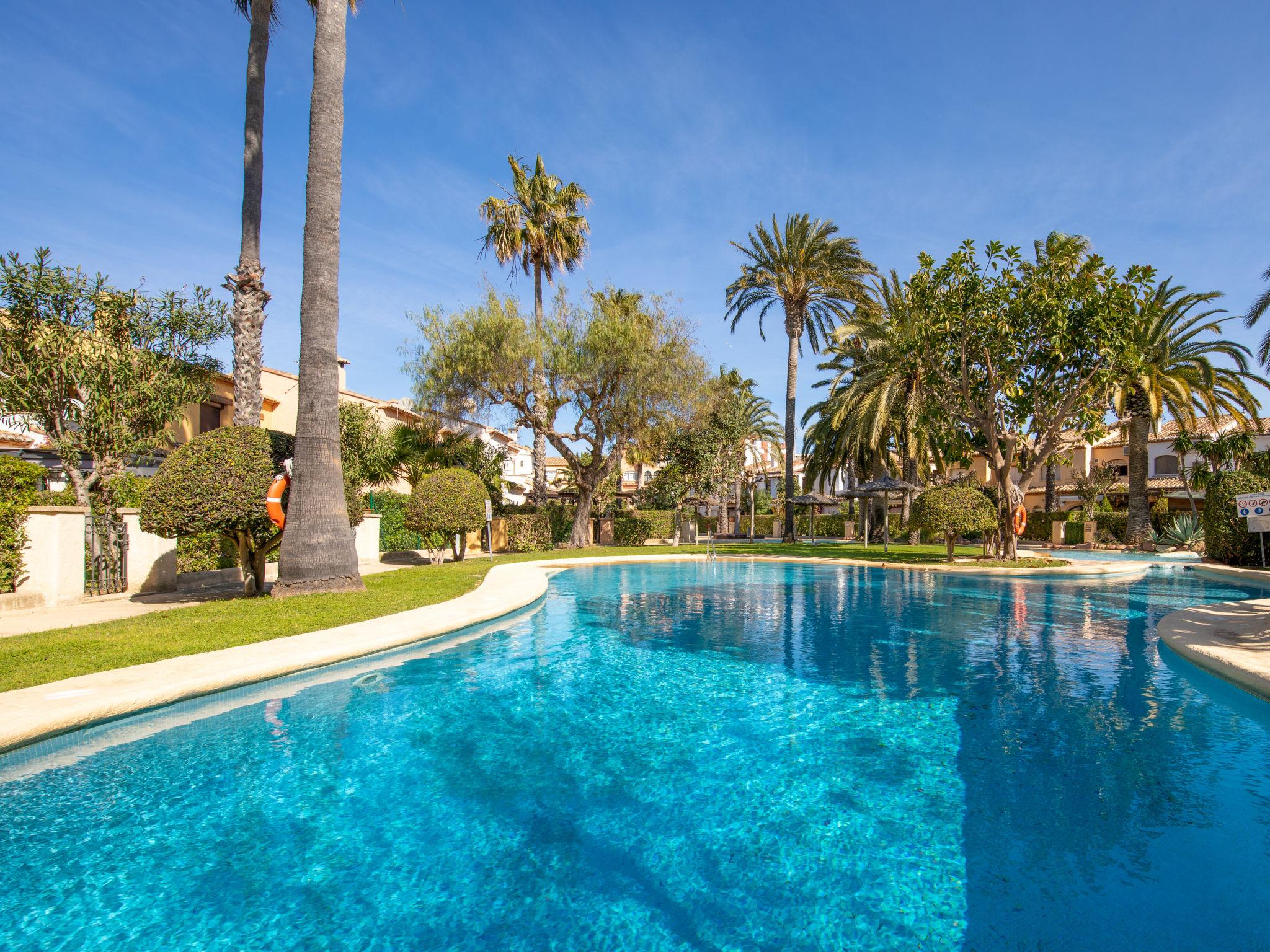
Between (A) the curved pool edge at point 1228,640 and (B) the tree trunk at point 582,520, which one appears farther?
(B) the tree trunk at point 582,520

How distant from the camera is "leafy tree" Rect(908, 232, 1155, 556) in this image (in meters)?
17.4

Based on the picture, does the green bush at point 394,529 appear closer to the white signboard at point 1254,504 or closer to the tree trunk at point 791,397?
the tree trunk at point 791,397

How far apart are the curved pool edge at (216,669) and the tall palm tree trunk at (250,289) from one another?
624 centimetres

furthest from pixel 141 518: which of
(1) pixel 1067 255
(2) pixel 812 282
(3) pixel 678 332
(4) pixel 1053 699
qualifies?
(2) pixel 812 282

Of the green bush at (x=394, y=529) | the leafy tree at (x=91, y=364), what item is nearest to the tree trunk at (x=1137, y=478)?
the green bush at (x=394, y=529)

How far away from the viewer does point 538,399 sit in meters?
25.3

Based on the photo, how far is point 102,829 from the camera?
3.91 metres

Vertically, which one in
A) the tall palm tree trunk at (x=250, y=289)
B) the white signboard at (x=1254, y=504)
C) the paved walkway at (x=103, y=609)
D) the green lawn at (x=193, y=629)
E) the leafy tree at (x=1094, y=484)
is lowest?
the paved walkway at (x=103, y=609)

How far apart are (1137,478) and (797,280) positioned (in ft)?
57.5

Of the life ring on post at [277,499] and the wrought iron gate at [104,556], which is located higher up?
the life ring on post at [277,499]

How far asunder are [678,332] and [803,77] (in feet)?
37.3

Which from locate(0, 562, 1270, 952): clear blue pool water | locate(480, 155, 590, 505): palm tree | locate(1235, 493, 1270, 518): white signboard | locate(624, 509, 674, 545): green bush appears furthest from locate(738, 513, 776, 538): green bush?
locate(0, 562, 1270, 952): clear blue pool water

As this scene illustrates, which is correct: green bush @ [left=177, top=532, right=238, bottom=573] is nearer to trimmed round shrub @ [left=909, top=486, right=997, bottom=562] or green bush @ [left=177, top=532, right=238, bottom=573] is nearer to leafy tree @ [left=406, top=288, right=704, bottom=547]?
leafy tree @ [left=406, top=288, right=704, bottom=547]

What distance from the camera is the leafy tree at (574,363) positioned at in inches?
946
